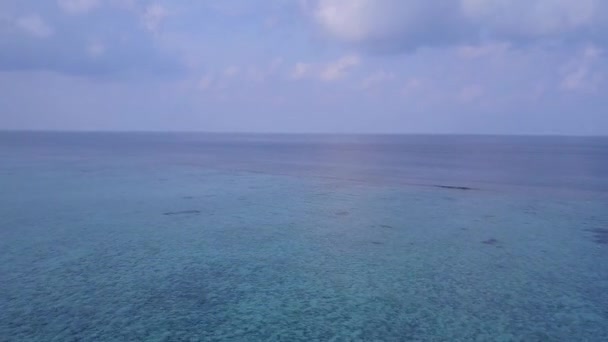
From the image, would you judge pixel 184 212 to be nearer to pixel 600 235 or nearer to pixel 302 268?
pixel 302 268

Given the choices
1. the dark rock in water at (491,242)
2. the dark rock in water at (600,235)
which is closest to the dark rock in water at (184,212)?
the dark rock in water at (491,242)

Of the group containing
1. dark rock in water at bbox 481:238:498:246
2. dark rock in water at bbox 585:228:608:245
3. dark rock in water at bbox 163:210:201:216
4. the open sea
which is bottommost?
dark rock in water at bbox 163:210:201:216

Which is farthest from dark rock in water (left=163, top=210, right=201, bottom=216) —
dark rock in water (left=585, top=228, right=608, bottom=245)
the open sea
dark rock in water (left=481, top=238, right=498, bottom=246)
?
dark rock in water (left=585, top=228, right=608, bottom=245)

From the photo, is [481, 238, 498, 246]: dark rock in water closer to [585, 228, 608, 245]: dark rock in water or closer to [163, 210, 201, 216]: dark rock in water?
[585, 228, 608, 245]: dark rock in water

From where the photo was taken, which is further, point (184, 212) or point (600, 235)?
point (184, 212)

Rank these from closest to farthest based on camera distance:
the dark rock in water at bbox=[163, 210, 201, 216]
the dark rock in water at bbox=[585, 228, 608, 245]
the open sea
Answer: the open sea
the dark rock in water at bbox=[585, 228, 608, 245]
the dark rock in water at bbox=[163, 210, 201, 216]

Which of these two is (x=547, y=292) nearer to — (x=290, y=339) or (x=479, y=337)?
(x=479, y=337)

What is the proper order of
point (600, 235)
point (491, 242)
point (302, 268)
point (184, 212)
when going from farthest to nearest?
point (184, 212)
point (600, 235)
point (491, 242)
point (302, 268)

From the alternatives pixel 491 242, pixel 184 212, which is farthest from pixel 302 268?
pixel 184 212

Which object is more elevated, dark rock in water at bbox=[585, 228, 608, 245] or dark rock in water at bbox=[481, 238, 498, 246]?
dark rock in water at bbox=[585, 228, 608, 245]

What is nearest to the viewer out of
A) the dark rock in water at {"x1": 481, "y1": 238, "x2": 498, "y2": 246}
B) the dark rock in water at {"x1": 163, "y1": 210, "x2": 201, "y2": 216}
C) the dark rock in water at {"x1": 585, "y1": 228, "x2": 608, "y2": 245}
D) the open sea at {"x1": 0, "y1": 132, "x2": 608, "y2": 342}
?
the open sea at {"x1": 0, "y1": 132, "x2": 608, "y2": 342}
